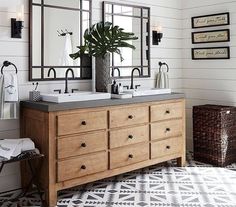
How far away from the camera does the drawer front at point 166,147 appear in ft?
12.1

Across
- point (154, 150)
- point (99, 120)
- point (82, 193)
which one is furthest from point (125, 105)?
point (82, 193)

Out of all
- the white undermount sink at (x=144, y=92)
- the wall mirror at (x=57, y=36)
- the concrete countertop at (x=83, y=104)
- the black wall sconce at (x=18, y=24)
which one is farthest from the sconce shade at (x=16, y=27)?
the white undermount sink at (x=144, y=92)

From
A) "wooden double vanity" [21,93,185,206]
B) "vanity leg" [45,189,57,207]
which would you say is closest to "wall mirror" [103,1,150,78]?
"wooden double vanity" [21,93,185,206]

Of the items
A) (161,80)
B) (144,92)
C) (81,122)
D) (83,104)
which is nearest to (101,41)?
(144,92)

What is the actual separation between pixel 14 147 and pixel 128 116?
1.14 m

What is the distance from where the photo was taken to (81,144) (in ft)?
10.0

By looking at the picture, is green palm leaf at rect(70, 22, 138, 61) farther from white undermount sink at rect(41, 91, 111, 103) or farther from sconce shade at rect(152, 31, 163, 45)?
sconce shade at rect(152, 31, 163, 45)

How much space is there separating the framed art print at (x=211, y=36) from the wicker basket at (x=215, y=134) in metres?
0.85

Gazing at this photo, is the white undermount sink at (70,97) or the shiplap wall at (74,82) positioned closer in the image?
the white undermount sink at (70,97)

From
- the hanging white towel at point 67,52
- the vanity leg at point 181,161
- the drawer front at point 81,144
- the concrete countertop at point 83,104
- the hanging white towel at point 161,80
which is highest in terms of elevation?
the hanging white towel at point 67,52

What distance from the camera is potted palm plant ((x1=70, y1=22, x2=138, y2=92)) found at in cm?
349

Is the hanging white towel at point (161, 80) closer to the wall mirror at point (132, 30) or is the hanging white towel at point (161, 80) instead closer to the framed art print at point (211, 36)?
the wall mirror at point (132, 30)

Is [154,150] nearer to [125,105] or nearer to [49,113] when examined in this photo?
[125,105]

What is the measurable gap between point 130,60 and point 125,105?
3.15ft
